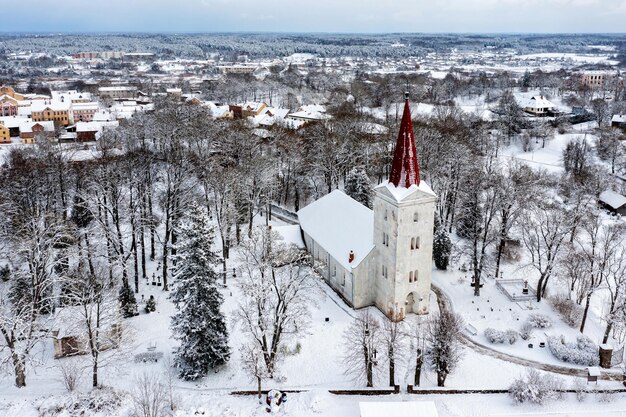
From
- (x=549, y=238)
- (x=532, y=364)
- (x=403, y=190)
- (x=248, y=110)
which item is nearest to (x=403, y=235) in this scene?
(x=403, y=190)

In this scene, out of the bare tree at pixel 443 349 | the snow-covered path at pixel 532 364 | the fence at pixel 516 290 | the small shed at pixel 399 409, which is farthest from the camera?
the fence at pixel 516 290

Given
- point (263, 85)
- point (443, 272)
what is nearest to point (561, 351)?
point (443, 272)

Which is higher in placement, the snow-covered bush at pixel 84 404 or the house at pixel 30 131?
the house at pixel 30 131

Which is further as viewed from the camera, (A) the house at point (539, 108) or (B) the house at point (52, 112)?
(A) the house at point (539, 108)

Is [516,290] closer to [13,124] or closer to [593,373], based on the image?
[593,373]

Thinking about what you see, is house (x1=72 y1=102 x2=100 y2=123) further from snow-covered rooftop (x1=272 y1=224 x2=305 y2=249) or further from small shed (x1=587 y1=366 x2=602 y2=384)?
small shed (x1=587 y1=366 x2=602 y2=384)

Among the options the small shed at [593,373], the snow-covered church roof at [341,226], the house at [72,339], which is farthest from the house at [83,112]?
the small shed at [593,373]

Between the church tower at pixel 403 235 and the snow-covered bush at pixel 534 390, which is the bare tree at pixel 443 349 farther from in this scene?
the church tower at pixel 403 235
